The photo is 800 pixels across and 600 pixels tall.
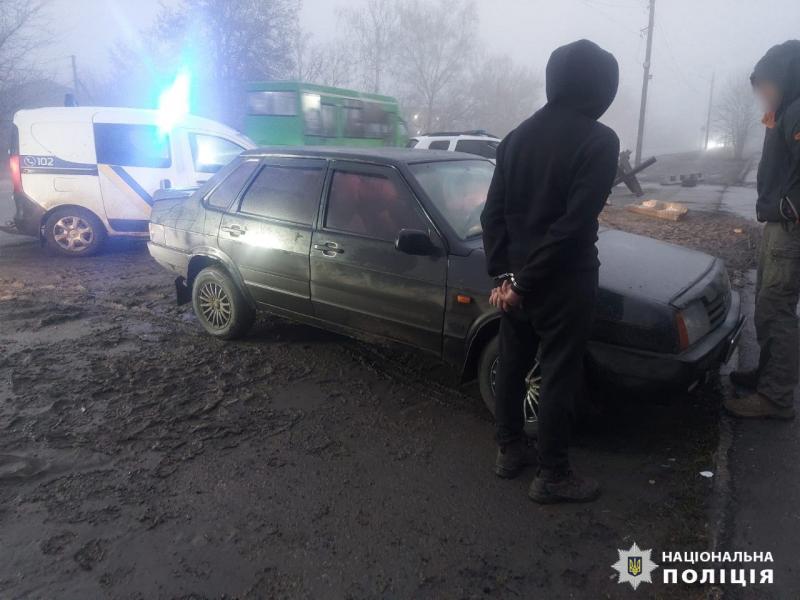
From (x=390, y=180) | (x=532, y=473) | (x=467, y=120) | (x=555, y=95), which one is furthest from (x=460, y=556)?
(x=467, y=120)

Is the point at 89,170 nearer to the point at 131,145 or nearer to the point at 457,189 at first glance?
the point at 131,145

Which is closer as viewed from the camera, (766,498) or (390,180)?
(766,498)

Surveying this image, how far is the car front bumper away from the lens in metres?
2.89

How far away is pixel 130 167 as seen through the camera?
8.12m

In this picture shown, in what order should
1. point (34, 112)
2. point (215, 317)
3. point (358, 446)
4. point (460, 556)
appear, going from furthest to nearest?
1. point (34, 112)
2. point (215, 317)
3. point (358, 446)
4. point (460, 556)

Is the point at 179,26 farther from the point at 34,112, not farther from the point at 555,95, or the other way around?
the point at 555,95

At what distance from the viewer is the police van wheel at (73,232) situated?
26.0 feet

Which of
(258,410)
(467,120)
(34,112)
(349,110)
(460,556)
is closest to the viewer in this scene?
(460,556)

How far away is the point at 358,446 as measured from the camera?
10.8ft

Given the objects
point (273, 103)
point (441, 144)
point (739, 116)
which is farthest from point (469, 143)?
point (739, 116)

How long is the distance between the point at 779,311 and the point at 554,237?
195cm

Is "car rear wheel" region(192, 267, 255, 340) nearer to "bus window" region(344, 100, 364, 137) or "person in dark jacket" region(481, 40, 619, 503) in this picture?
"person in dark jacket" region(481, 40, 619, 503)

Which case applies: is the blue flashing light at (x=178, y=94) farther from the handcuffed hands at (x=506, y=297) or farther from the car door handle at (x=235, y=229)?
the handcuffed hands at (x=506, y=297)

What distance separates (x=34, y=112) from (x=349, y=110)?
31.6 feet
